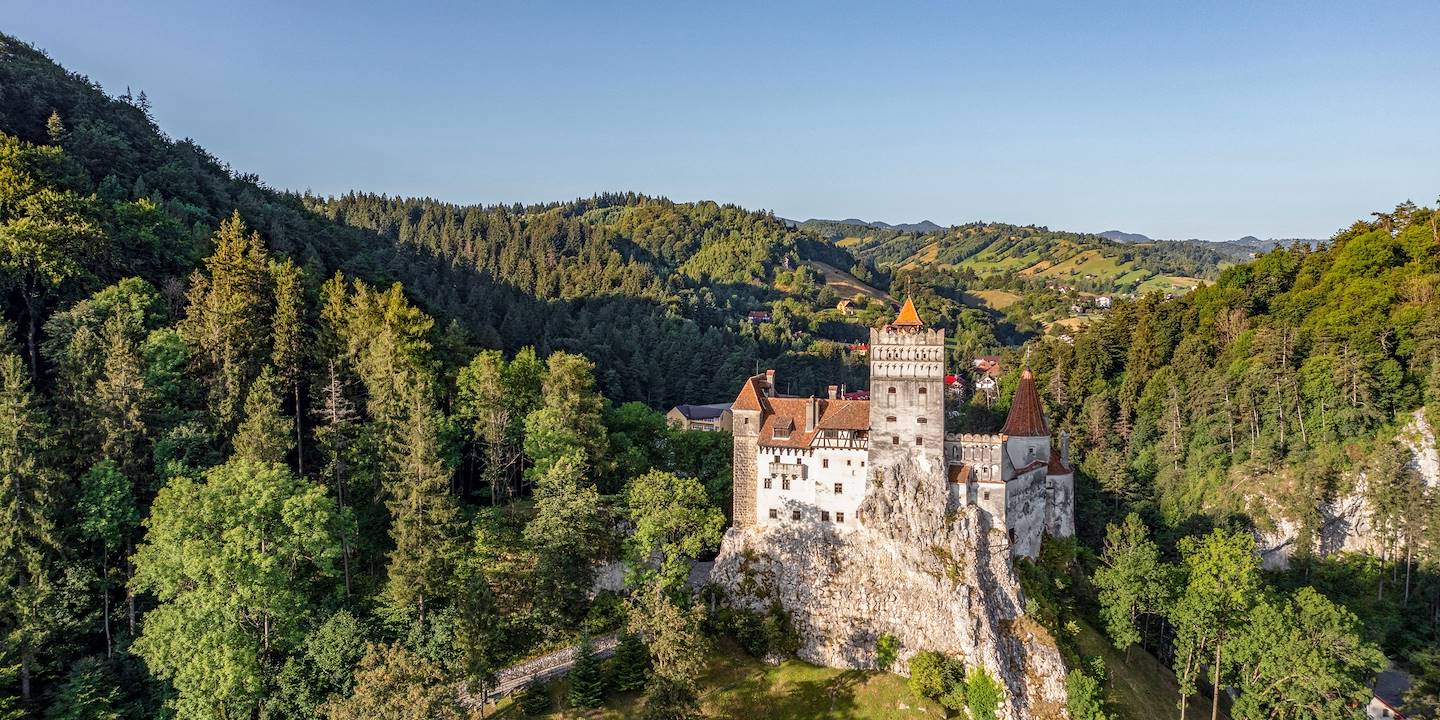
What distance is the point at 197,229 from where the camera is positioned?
63.0 meters

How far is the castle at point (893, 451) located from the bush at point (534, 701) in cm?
1597

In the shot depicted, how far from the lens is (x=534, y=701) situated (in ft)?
146

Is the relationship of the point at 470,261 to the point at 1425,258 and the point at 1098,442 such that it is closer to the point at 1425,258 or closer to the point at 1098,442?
the point at 1098,442

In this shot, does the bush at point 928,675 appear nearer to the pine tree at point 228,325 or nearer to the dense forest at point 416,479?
the dense forest at point 416,479

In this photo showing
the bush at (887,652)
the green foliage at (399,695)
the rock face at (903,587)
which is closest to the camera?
the green foliage at (399,695)

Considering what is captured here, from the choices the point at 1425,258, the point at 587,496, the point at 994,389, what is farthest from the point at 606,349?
the point at 1425,258

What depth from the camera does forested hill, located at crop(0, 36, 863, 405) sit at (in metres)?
59.2

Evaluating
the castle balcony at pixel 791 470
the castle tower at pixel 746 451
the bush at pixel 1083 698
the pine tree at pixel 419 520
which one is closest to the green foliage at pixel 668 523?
the castle tower at pixel 746 451

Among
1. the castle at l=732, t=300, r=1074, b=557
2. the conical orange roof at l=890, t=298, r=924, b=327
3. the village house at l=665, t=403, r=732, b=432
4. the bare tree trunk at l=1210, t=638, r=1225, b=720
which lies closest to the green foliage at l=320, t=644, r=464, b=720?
the castle at l=732, t=300, r=1074, b=557

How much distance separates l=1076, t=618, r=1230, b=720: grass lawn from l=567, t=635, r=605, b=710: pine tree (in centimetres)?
Answer: 2752

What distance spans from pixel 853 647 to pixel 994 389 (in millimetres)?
66867

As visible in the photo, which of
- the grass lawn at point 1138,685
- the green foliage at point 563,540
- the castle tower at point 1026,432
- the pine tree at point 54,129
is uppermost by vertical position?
the pine tree at point 54,129

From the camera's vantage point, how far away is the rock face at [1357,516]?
60.8 metres

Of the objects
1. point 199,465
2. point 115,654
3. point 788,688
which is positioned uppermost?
point 199,465
